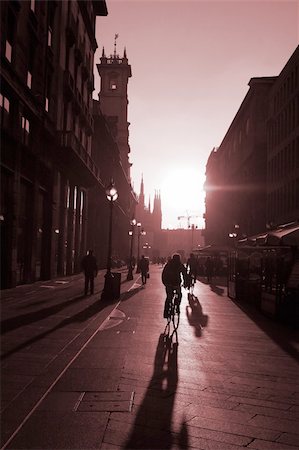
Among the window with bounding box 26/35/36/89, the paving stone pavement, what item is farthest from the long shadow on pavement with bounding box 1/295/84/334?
the window with bounding box 26/35/36/89

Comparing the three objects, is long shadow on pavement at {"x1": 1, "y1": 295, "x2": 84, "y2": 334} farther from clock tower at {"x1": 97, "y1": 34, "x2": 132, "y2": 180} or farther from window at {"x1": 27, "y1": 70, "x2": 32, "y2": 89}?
clock tower at {"x1": 97, "y1": 34, "x2": 132, "y2": 180}

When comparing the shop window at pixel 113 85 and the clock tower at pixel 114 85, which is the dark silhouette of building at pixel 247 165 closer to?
the clock tower at pixel 114 85

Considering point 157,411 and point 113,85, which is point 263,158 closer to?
point 113,85

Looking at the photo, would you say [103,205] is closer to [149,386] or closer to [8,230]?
[8,230]

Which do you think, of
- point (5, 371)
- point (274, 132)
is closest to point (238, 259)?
point (5, 371)

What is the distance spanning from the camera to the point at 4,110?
22.5 meters

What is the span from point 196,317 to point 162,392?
29.4 feet

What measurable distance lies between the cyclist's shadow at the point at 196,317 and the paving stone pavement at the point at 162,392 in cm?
93

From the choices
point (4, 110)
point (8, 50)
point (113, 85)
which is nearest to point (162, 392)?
point (4, 110)

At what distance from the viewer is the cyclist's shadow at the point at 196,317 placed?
13128 millimetres

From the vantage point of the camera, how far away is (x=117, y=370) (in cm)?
776

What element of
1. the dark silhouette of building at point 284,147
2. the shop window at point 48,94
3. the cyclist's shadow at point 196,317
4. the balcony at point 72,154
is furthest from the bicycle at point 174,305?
the dark silhouette of building at point 284,147

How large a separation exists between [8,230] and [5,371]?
645 inches

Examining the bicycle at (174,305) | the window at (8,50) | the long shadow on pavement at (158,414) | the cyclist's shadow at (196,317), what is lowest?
the long shadow on pavement at (158,414)
